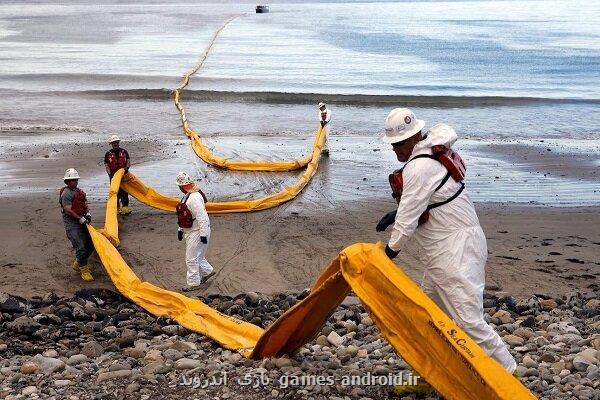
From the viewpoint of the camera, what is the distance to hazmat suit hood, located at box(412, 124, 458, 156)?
6.34 metres

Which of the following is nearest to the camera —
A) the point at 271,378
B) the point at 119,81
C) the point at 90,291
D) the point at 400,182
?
the point at 400,182

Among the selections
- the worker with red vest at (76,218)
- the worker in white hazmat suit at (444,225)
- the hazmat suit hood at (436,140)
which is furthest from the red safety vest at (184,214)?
the hazmat suit hood at (436,140)

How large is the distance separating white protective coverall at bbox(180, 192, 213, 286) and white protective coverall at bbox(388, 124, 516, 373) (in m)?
5.64

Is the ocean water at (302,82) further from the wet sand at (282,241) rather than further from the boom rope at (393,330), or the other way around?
the boom rope at (393,330)

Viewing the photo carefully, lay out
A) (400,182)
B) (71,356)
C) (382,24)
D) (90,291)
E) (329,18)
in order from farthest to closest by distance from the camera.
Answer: (329,18)
(382,24)
(90,291)
(71,356)
(400,182)

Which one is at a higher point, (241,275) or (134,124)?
(241,275)

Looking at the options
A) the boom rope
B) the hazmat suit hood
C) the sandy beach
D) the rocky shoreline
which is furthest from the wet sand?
the hazmat suit hood

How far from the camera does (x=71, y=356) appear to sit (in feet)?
26.7

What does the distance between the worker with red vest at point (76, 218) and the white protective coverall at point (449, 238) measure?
23.5 ft

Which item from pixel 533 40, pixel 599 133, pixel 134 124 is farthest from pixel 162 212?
pixel 533 40

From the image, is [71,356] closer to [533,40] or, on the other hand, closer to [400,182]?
[400,182]

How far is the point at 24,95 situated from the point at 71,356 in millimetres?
27301

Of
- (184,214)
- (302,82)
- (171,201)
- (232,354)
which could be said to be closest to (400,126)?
(232,354)

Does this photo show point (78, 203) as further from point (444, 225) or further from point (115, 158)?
point (444, 225)
